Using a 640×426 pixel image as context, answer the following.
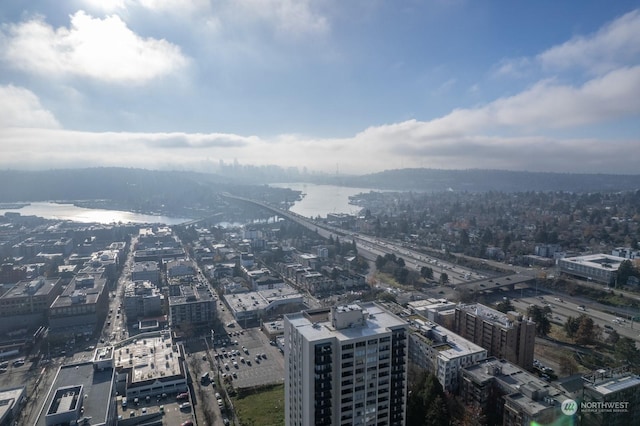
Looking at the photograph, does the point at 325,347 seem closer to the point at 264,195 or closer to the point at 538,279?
the point at 538,279

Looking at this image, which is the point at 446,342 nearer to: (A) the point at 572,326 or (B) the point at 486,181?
(A) the point at 572,326

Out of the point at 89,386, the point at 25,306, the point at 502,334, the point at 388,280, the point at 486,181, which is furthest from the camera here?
the point at 486,181

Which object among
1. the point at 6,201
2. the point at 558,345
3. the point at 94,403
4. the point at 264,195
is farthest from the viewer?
the point at 264,195

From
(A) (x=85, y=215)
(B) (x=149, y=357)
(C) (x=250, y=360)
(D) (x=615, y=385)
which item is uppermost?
(D) (x=615, y=385)

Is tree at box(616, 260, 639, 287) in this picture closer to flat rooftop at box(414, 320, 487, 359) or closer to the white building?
flat rooftop at box(414, 320, 487, 359)

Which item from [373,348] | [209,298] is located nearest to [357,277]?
[209,298]

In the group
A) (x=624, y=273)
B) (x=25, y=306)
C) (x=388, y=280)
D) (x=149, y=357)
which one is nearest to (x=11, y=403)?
(x=149, y=357)

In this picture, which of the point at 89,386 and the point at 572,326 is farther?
the point at 572,326
